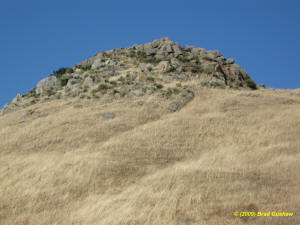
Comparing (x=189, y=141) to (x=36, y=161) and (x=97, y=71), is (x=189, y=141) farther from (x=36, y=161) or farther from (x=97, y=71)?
(x=97, y=71)

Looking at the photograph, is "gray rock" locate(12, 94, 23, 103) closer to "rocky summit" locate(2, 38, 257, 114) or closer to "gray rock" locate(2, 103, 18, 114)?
"rocky summit" locate(2, 38, 257, 114)

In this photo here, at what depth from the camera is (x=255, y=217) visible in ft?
53.9

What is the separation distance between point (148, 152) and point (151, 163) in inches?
55.5

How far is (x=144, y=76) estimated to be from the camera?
4072 centimetres

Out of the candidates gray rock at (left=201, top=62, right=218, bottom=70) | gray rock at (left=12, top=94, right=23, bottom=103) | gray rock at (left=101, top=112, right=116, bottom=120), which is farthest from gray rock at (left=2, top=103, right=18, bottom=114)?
gray rock at (left=201, top=62, right=218, bottom=70)

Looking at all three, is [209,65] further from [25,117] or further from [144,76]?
[25,117]

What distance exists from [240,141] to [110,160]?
10.9 m

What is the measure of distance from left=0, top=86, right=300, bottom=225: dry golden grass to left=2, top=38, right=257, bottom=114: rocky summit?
8.05 ft

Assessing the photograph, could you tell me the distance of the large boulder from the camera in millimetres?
41688

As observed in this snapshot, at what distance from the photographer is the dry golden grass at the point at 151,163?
17.6m

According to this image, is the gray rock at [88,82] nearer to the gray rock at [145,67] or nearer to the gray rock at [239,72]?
the gray rock at [145,67]

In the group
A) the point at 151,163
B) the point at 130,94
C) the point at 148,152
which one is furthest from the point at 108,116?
A: the point at 151,163

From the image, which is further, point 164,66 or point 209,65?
point 209,65

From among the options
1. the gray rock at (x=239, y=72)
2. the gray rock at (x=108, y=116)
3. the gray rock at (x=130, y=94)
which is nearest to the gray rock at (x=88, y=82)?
the gray rock at (x=130, y=94)
